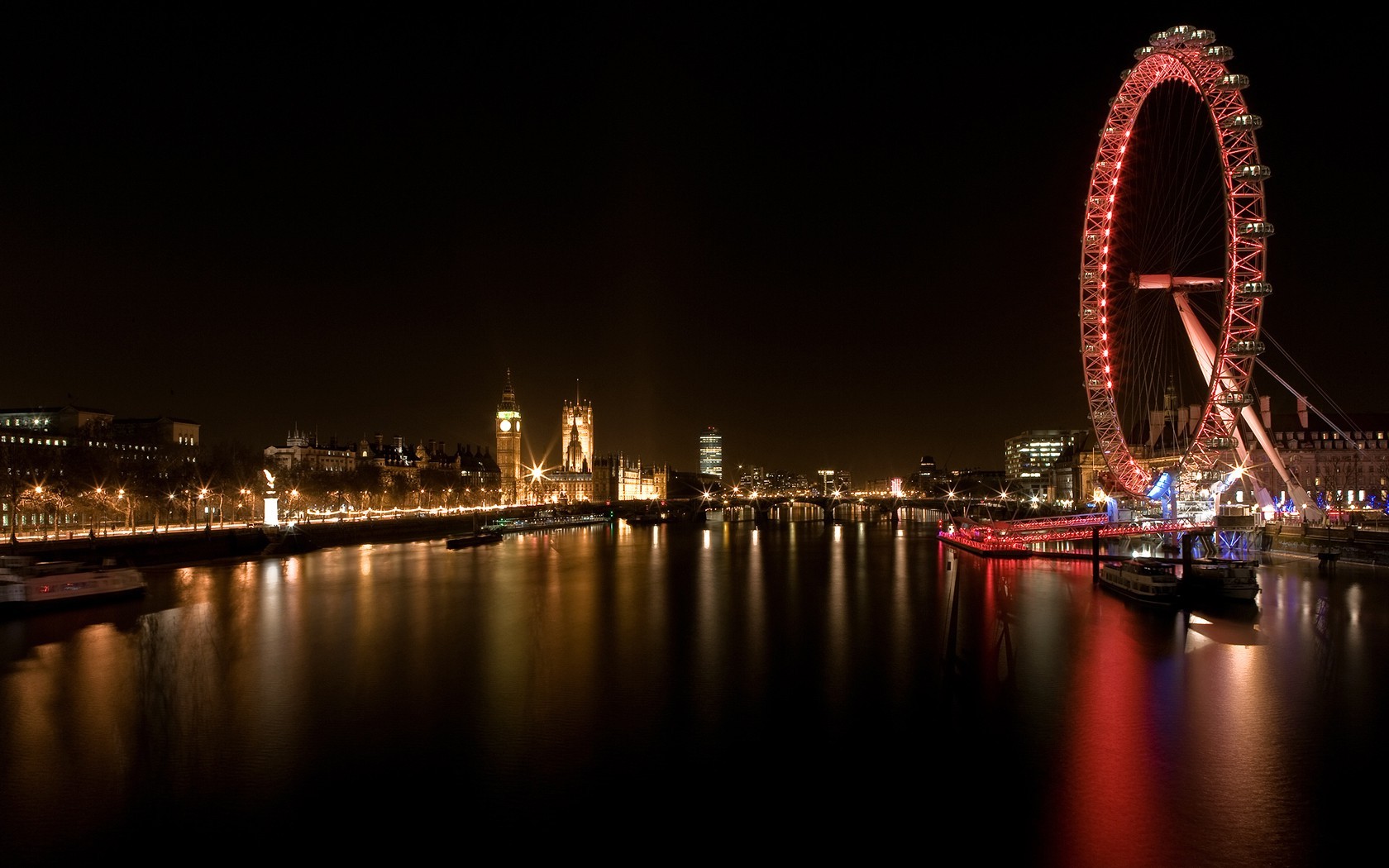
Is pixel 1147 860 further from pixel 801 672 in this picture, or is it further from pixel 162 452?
pixel 162 452

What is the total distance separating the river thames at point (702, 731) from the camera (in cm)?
1142

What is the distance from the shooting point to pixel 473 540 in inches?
2431

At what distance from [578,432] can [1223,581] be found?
156538 mm

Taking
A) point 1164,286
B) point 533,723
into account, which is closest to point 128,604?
point 533,723

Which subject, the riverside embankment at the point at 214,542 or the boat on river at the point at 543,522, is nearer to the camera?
the riverside embankment at the point at 214,542

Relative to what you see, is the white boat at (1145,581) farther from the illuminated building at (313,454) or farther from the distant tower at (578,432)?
the distant tower at (578,432)

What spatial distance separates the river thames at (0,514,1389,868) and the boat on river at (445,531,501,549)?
29.5 m

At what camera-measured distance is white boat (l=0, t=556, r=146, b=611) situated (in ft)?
90.7

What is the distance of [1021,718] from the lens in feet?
53.7

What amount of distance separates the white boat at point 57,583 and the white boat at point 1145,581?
33298mm

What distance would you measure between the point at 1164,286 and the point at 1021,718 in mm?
28976

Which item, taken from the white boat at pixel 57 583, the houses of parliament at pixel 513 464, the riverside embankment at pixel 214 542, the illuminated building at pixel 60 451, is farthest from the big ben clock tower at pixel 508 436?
the white boat at pixel 57 583

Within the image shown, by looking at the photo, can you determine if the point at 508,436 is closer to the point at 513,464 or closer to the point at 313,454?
the point at 513,464

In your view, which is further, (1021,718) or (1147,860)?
(1021,718)
